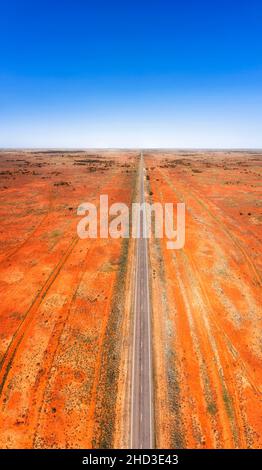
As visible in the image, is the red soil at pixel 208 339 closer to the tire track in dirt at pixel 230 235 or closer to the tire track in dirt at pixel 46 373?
the tire track in dirt at pixel 230 235

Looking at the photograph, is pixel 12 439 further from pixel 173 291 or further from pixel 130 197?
pixel 130 197

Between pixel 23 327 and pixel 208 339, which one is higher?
pixel 23 327

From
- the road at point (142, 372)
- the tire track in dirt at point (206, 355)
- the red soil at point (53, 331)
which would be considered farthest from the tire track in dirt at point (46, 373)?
the tire track in dirt at point (206, 355)

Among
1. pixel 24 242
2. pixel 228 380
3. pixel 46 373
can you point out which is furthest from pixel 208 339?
pixel 24 242

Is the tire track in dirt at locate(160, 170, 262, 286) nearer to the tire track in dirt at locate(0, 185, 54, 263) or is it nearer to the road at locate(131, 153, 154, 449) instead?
the road at locate(131, 153, 154, 449)

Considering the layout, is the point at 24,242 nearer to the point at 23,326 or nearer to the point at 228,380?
the point at 23,326

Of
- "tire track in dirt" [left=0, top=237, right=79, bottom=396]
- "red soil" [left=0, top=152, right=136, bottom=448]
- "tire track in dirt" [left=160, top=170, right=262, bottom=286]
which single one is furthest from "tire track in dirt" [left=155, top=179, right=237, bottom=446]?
"tire track in dirt" [left=0, top=237, right=79, bottom=396]
